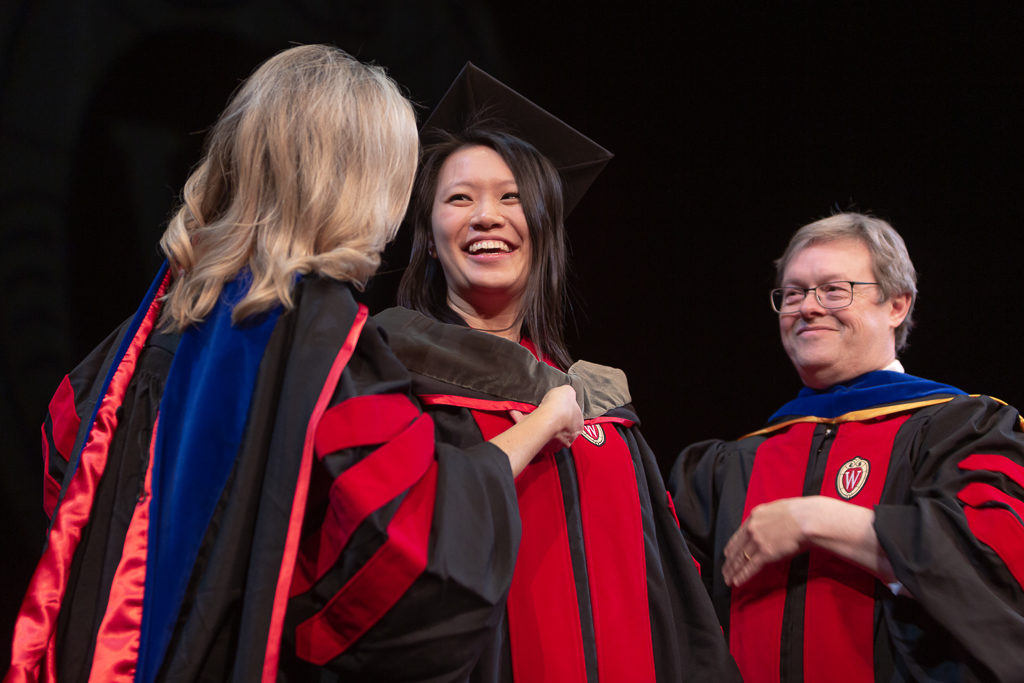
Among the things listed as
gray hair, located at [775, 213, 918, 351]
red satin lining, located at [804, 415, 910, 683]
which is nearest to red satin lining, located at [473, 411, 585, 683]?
red satin lining, located at [804, 415, 910, 683]

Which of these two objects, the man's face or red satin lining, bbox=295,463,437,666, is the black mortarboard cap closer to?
the man's face

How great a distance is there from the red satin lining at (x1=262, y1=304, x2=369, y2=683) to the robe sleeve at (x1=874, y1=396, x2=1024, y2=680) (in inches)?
57.9

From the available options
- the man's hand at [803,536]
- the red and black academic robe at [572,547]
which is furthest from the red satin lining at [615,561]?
the man's hand at [803,536]

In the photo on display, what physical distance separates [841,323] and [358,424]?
1870 millimetres

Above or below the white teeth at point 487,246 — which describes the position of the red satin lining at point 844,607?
below

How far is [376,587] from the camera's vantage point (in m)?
1.22

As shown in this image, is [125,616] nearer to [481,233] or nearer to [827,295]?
[481,233]

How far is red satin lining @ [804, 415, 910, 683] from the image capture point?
216 cm

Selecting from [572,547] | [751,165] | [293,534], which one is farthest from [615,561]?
[751,165]

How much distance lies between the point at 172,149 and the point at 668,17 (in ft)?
7.55

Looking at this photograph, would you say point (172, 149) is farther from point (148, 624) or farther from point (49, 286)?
point (148, 624)

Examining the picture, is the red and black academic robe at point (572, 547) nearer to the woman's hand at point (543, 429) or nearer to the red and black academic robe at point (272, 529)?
the woman's hand at point (543, 429)

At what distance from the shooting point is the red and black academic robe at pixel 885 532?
1.94 m

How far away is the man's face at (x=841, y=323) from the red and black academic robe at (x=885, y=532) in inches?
3.2
